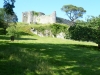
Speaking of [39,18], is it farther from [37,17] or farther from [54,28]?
[54,28]

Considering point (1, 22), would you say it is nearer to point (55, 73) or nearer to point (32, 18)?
point (32, 18)

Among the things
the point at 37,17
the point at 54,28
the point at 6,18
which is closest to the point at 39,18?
the point at 37,17

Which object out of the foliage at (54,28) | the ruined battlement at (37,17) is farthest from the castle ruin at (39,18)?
the foliage at (54,28)

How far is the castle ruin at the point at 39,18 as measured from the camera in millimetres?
67406

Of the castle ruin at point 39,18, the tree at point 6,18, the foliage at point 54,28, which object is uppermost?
the castle ruin at point 39,18

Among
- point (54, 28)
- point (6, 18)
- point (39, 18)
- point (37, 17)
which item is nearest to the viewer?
point (6, 18)

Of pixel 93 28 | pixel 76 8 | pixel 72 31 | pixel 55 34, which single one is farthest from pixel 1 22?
pixel 76 8

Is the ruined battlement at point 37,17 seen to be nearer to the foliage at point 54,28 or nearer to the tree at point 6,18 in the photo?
the foliage at point 54,28

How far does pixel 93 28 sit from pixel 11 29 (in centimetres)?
1166

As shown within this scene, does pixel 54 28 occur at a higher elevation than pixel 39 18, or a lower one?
lower

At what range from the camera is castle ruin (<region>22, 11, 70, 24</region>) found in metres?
67.4

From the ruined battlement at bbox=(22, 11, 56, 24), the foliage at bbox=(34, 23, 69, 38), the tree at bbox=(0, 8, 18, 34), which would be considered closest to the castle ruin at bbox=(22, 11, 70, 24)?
the ruined battlement at bbox=(22, 11, 56, 24)

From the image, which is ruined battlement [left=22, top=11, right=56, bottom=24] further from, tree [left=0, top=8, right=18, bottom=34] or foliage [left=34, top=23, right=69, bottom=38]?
tree [left=0, top=8, right=18, bottom=34]

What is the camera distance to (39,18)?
231ft
